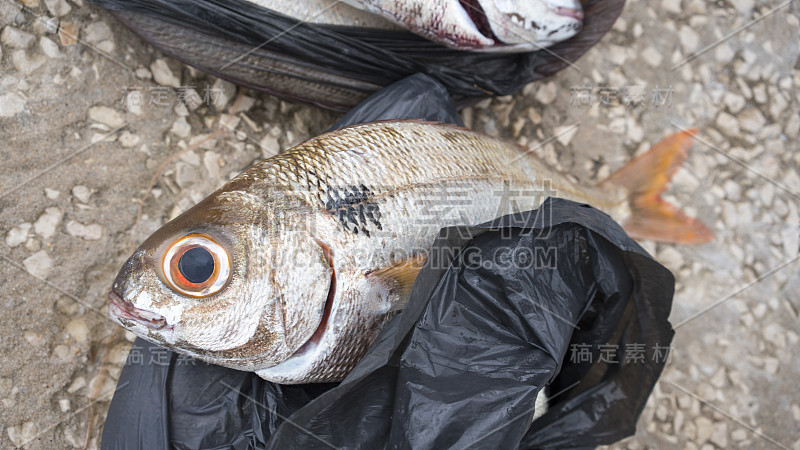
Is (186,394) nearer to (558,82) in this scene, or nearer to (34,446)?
(34,446)

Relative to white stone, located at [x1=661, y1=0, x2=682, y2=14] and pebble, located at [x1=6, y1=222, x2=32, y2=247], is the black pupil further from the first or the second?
white stone, located at [x1=661, y1=0, x2=682, y2=14]

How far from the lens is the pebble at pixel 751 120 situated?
98.3 inches

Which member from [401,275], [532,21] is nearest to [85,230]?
[401,275]

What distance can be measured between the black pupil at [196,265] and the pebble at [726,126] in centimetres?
236

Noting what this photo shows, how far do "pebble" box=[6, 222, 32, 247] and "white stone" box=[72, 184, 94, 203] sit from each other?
0.17m

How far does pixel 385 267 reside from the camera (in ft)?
4.47

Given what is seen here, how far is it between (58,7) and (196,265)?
129 cm

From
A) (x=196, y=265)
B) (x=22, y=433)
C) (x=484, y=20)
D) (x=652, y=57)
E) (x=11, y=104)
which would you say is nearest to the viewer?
(x=196, y=265)

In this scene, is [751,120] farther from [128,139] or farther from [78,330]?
[78,330]

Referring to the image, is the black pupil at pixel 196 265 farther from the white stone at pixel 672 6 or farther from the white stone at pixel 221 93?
the white stone at pixel 672 6

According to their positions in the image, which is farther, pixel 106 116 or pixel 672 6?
pixel 672 6

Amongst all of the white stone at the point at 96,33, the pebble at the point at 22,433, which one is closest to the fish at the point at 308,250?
the pebble at the point at 22,433

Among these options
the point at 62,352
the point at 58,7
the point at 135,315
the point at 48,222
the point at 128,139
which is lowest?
the point at 62,352

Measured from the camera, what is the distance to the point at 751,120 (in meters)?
2.50
